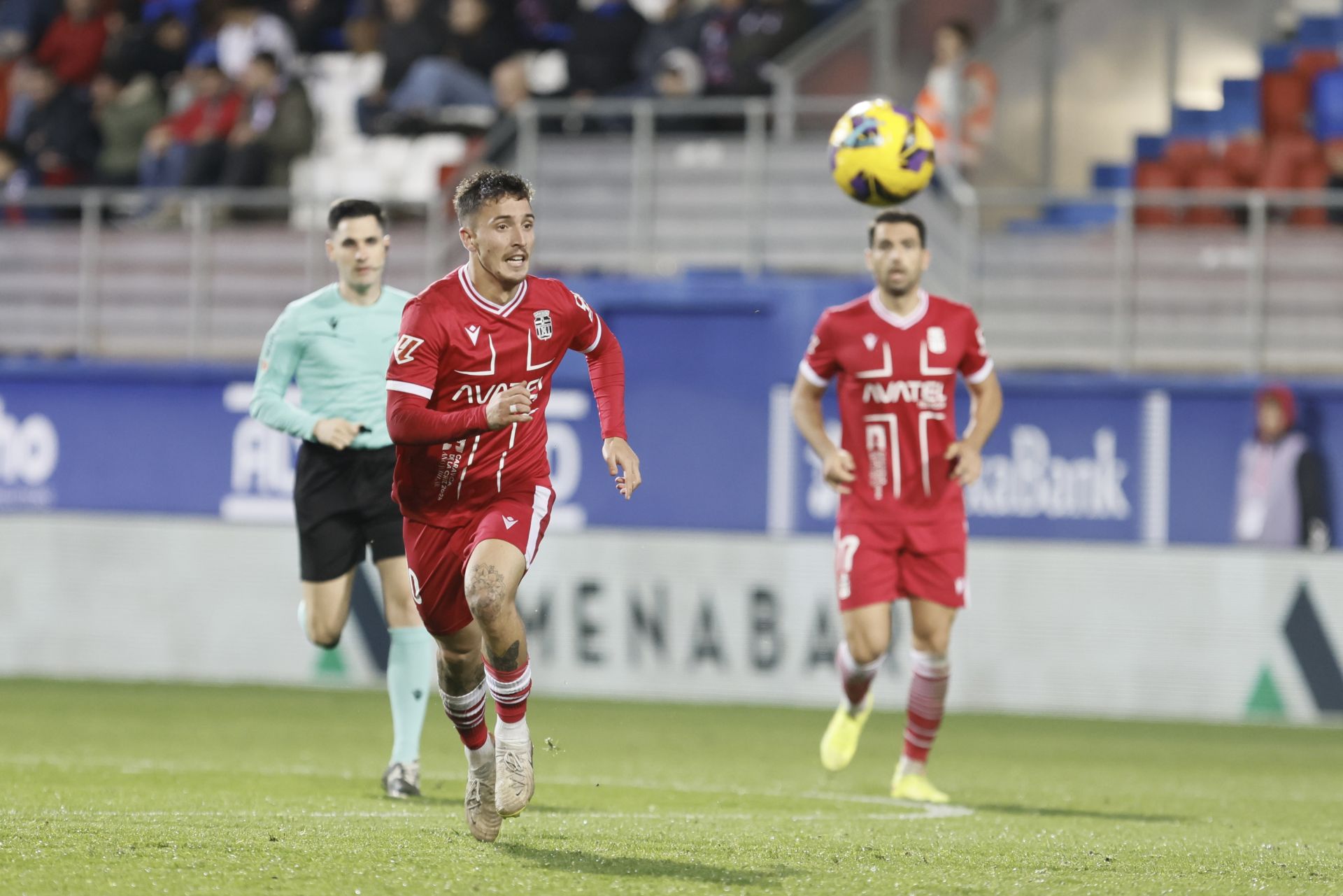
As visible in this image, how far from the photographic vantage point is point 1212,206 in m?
15.6

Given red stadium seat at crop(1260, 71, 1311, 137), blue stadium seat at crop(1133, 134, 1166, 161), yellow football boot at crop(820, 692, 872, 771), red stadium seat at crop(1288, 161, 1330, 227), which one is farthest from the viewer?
blue stadium seat at crop(1133, 134, 1166, 161)

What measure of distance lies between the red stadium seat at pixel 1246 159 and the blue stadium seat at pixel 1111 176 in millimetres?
850

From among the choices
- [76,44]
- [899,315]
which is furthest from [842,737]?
[76,44]

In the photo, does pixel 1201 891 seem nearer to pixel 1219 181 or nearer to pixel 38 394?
pixel 1219 181

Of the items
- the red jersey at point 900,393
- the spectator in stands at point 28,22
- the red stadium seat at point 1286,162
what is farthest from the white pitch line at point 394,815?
the spectator in stands at point 28,22

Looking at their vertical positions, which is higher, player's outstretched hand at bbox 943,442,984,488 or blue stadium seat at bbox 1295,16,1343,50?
blue stadium seat at bbox 1295,16,1343,50

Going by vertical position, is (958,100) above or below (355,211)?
above

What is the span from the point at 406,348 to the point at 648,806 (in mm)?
2753

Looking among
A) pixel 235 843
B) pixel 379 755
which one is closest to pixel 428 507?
pixel 235 843

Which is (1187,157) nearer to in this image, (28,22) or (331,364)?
(331,364)

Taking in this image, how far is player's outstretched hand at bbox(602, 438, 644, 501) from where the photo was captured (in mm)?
6648

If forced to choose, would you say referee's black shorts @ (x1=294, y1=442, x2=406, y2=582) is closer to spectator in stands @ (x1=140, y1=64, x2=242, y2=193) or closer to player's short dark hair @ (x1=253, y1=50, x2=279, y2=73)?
spectator in stands @ (x1=140, y1=64, x2=242, y2=193)

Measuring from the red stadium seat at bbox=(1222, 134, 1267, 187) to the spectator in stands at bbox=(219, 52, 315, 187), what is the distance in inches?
295

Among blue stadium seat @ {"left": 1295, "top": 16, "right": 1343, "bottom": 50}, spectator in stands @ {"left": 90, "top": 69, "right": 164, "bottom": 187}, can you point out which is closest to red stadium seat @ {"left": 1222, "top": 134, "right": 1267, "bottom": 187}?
blue stadium seat @ {"left": 1295, "top": 16, "right": 1343, "bottom": 50}
